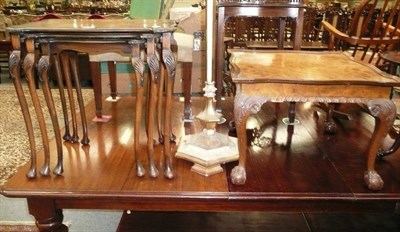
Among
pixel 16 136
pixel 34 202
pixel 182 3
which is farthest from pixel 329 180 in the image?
pixel 182 3

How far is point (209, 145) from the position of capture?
1.37 metres

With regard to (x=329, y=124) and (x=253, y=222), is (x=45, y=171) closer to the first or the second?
(x=253, y=222)

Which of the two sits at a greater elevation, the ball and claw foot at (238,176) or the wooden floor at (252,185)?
the ball and claw foot at (238,176)

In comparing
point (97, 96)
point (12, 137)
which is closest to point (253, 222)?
point (97, 96)

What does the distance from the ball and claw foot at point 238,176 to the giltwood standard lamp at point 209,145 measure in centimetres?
10

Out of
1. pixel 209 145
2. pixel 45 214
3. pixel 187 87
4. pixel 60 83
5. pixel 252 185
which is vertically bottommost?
pixel 45 214

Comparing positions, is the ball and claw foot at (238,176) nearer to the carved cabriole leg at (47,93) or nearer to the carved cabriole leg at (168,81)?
the carved cabriole leg at (168,81)

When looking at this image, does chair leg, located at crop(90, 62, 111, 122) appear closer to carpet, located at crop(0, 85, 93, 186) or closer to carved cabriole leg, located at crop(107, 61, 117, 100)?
carved cabriole leg, located at crop(107, 61, 117, 100)

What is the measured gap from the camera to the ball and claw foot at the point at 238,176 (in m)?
1.24

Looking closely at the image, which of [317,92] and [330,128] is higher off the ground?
[317,92]

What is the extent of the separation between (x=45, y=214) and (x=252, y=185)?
2.60ft

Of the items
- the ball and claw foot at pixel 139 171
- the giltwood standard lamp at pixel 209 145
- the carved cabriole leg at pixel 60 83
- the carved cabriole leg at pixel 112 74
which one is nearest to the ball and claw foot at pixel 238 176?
the giltwood standard lamp at pixel 209 145

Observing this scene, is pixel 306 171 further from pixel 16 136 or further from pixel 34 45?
pixel 16 136

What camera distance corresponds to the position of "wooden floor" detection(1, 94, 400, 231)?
1214mm
